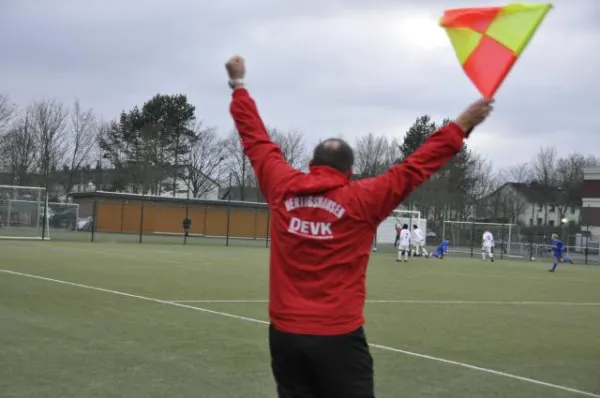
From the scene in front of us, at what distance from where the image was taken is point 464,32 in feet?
12.1

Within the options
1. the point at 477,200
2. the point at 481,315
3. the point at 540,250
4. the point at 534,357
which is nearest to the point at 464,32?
the point at 534,357

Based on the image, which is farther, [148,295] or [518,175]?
[518,175]

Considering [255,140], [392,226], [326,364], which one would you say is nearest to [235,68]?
[255,140]

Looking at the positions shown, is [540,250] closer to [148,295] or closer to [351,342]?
[148,295]

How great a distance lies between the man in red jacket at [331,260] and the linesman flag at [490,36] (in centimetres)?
16

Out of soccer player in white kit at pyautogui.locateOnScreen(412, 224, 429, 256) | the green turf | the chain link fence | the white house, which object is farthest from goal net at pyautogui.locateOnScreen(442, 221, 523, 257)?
the green turf

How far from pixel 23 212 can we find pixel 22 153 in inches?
1120

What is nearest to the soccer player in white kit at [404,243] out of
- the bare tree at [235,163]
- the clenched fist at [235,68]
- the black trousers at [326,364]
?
the clenched fist at [235,68]

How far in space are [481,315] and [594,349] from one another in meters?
3.54

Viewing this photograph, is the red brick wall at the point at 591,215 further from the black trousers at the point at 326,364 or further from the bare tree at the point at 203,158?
the black trousers at the point at 326,364

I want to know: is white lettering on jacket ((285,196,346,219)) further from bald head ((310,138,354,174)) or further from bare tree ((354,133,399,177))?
bare tree ((354,133,399,177))

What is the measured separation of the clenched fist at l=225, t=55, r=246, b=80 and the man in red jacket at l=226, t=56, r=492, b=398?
78 cm

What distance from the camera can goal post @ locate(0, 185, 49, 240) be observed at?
127 feet

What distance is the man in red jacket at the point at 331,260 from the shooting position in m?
3.46
